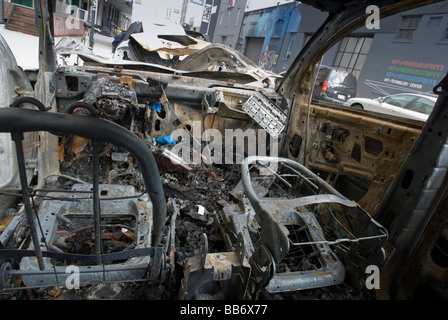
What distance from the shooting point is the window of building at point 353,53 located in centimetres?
1278

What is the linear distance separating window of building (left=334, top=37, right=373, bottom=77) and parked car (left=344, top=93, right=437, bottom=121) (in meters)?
6.15

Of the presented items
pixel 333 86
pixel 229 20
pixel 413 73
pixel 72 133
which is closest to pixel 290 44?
pixel 413 73

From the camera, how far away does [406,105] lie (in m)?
7.09

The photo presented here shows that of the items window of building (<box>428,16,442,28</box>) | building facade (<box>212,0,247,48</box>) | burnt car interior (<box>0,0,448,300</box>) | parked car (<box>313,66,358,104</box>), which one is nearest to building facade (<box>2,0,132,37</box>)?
burnt car interior (<box>0,0,448,300</box>)

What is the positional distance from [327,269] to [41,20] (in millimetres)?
3132

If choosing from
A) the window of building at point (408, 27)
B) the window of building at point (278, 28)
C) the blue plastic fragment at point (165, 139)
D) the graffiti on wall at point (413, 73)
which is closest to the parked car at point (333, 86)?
the graffiti on wall at point (413, 73)

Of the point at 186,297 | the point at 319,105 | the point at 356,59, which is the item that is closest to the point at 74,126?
the point at 186,297

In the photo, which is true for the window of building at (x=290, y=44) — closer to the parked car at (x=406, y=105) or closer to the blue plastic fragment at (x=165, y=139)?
the parked car at (x=406, y=105)

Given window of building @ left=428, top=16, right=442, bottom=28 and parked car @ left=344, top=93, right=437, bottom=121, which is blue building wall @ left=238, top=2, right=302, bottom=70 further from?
parked car @ left=344, top=93, right=437, bottom=121

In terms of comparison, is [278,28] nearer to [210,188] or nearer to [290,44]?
[290,44]

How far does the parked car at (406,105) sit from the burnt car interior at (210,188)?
509 cm

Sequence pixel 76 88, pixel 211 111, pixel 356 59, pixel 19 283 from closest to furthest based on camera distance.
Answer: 1. pixel 19 283
2. pixel 76 88
3. pixel 211 111
4. pixel 356 59

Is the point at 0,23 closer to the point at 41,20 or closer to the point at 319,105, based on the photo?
the point at 41,20

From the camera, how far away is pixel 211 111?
123 inches
